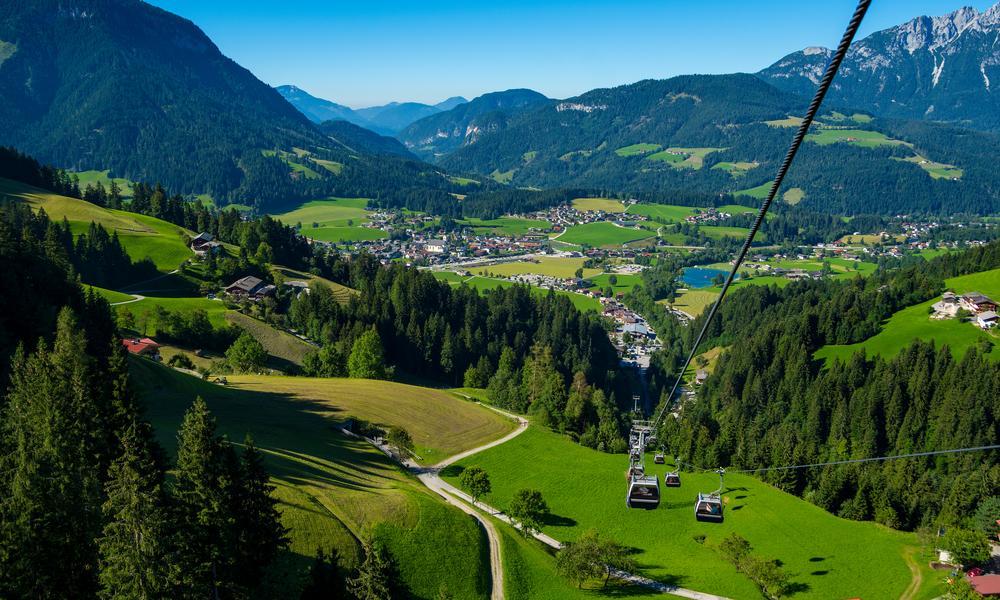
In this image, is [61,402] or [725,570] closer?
[61,402]

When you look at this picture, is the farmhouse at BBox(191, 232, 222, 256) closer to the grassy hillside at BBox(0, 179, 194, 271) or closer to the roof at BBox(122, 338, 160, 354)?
the grassy hillside at BBox(0, 179, 194, 271)

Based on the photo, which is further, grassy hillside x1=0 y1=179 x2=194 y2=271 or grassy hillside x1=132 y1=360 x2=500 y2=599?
grassy hillside x1=0 y1=179 x2=194 y2=271

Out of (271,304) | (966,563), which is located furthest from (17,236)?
(966,563)

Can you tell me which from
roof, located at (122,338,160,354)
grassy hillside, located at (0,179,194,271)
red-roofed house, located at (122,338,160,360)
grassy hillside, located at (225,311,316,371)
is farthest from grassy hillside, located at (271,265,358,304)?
red-roofed house, located at (122,338,160,360)

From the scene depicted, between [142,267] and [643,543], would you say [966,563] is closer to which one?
[643,543]

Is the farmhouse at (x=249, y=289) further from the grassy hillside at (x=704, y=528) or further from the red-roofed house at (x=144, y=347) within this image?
the grassy hillside at (x=704, y=528)

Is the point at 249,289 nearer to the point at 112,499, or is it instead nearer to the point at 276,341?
the point at 276,341

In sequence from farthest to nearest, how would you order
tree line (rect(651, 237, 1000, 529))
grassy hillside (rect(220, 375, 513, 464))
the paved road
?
1. the paved road
2. tree line (rect(651, 237, 1000, 529))
3. grassy hillside (rect(220, 375, 513, 464))

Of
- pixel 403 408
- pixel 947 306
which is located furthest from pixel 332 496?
pixel 947 306
